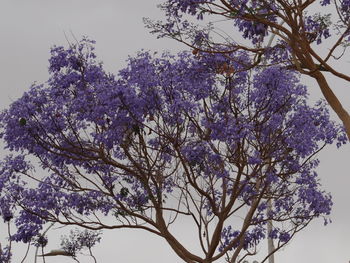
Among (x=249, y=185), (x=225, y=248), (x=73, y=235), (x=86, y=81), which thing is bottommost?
(x=225, y=248)

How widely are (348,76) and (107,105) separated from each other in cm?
616

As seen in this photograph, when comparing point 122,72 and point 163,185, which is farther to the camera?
point 163,185

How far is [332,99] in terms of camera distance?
18.6 metres

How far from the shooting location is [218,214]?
21625 mm

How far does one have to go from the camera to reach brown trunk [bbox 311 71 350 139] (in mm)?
18344

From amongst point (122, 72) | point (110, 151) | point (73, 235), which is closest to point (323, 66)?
point (122, 72)

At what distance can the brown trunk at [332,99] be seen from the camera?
18344mm

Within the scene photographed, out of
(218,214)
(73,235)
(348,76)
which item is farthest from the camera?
(73,235)

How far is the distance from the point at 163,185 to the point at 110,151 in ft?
8.88

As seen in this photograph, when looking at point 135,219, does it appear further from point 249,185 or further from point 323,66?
point 323,66

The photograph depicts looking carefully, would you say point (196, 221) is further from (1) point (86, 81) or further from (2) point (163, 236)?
(1) point (86, 81)

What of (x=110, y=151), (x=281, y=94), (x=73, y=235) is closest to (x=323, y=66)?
(x=281, y=94)

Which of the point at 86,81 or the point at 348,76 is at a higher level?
the point at 86,81

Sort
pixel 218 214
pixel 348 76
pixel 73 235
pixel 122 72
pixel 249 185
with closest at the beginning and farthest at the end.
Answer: pixel 348 76, pixel 122 72, pixel 218 214, pixel 249 185, pixel 73 235
